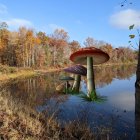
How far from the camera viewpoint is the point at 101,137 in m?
6.18

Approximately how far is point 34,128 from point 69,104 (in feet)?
14.2

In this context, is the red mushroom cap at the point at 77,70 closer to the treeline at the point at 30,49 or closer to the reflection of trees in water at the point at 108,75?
the reflection of trees in water at the point at 108,75

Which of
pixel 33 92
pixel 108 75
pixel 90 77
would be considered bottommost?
pixel 33 92

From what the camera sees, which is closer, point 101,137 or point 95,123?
point 101,137

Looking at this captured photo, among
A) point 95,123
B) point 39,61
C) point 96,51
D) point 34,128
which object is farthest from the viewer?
point 39,61

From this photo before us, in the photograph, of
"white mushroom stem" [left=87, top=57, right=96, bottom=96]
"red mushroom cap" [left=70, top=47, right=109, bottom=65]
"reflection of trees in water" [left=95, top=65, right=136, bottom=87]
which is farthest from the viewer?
"reflection of trees in water" [left=95, top=65, right=136, bottom=87]

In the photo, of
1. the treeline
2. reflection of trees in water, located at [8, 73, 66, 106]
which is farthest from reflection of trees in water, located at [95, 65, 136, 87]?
the treeline

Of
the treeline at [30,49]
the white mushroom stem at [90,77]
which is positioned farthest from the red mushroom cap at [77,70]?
the treeline at [30,49]

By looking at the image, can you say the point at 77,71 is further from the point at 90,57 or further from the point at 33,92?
the point at 33,92

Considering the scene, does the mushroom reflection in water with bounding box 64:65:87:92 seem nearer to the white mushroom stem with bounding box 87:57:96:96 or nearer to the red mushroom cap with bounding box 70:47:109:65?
the red mushroom cap with bounding box 70:47:109:65

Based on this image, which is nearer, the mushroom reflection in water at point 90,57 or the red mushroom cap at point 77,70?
the mushroom reflection in water at point 90,57

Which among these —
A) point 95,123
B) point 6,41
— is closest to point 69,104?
point 95,123

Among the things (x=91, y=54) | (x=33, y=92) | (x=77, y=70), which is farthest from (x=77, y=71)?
(x=33, y=92)

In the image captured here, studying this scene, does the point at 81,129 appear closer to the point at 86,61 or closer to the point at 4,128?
the point at 4,128
